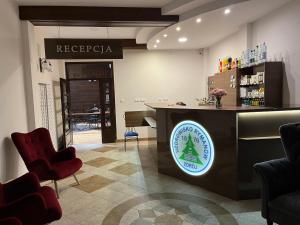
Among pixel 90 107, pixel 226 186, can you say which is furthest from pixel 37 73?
pixel 90 107

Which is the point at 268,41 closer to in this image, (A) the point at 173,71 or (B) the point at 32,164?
(A) the point at 173,71

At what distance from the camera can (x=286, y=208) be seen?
206cm

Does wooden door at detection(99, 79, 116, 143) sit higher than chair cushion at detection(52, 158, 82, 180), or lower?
higher

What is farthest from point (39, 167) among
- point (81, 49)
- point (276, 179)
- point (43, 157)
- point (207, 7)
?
point (207, 7)

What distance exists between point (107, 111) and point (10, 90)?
421 cm

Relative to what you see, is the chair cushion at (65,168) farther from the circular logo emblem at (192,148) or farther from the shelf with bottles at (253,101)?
the shelf with bottles at (253,101)

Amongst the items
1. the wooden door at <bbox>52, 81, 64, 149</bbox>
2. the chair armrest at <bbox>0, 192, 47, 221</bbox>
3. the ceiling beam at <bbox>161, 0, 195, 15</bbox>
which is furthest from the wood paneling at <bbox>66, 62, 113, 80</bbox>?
the chair armrest at <bbox>0, 192, 47, 221</bbox>

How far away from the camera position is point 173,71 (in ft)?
24.6

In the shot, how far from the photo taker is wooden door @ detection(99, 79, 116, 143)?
7383 mm

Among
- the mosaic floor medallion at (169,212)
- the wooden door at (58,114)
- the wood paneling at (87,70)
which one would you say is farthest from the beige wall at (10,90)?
the wood paneling at (87,70)

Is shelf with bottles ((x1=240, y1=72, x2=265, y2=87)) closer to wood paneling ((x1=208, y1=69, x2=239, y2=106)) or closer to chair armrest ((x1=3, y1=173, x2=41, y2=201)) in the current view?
wood paneling ((x1=208, y1=69, x2=239, y2=106))

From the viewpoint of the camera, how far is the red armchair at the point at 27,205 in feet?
6.59

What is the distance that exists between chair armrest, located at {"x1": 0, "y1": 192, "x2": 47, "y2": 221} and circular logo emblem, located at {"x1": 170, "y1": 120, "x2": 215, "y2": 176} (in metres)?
2.26

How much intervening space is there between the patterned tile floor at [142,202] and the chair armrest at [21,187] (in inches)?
23.3
